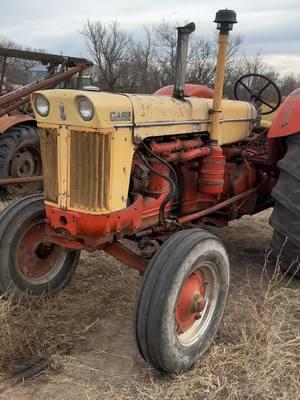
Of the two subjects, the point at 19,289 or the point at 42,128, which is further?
the point at 19,289

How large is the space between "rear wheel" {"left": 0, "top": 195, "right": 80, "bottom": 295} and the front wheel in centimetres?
97

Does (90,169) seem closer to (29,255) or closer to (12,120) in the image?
(29,255)

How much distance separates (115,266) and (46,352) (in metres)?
1.46

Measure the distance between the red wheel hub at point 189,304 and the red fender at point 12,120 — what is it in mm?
4220

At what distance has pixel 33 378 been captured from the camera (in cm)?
276

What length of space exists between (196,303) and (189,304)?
1.6 inches

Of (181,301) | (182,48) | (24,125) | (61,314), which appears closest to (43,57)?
A: (24,125)

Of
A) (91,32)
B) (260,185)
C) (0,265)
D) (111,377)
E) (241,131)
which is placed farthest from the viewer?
(91,32)

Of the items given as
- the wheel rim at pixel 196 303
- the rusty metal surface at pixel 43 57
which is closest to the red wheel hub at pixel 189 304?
the wheel rim at pixel 196 303

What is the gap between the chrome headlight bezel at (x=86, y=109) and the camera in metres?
2.72

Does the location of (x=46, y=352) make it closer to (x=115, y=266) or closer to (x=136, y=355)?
(x=136, y=355)

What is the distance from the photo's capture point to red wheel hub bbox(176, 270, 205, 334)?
292cm

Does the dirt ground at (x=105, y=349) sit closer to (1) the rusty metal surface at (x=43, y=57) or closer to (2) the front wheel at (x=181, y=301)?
(2) the front wheel at (x=181, y=301)

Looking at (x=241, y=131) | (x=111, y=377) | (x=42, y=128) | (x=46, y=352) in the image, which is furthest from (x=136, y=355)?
(x=241, y=131)
